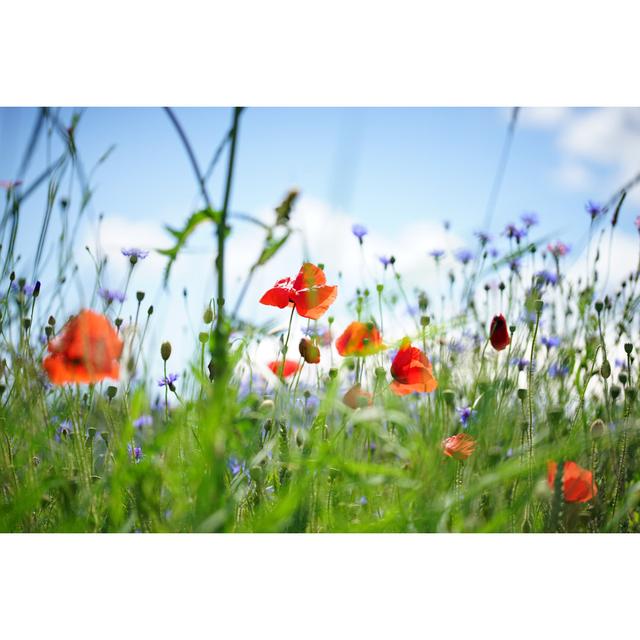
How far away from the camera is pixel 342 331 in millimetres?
1197

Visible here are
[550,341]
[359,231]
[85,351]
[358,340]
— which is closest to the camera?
[85,351]

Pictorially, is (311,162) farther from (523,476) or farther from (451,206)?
(523,476)

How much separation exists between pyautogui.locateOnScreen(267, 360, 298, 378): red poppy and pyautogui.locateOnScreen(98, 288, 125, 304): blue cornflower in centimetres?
30

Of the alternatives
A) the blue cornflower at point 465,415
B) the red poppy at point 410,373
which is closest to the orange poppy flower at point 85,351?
the red poppy at point 410,373

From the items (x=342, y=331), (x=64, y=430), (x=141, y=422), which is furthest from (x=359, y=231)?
(x=64, y=430)

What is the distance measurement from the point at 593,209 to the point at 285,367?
2.27 feet

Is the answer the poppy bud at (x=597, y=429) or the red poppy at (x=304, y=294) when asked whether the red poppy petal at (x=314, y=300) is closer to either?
the red poppy at (x=304, y=294)

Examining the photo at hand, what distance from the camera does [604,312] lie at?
1.37 m

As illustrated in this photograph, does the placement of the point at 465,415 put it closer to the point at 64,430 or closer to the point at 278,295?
the point at 278,295

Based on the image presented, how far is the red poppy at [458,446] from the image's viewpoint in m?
1.05

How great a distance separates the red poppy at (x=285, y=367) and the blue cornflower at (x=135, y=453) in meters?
0.27
